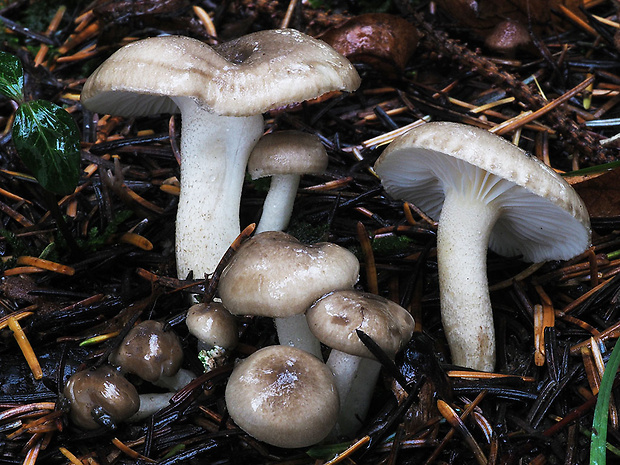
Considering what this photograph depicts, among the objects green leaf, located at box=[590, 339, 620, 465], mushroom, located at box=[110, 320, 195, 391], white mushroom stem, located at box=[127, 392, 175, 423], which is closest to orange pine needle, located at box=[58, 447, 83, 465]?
white mushroom stem, located at box=[127, 392, 175, 423]

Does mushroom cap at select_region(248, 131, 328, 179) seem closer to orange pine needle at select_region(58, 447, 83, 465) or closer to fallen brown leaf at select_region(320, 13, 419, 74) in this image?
fallen brown leaf at select_region(320, 13, 419, 74)

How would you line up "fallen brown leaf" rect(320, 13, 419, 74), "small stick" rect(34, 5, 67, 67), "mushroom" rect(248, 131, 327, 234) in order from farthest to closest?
"small stick" rect(34, 5, 67, 67), "fallen brown leaf" rect(320, 13, 419, 74), "mushroom" rect(248, 131, 327, 234)

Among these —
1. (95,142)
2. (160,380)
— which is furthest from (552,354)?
(95,142)

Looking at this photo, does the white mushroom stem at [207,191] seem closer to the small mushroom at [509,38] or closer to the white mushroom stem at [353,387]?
the white mushroom stem at [353,387]

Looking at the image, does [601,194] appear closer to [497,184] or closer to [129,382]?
[497,184]

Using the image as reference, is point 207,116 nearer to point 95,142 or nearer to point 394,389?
point 95,142

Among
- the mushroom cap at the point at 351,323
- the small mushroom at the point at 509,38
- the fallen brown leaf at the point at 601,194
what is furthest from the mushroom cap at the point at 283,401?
the small mushroom at the point at 509,38
